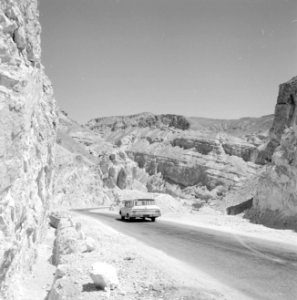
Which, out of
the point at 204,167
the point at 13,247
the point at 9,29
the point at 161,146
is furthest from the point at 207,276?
the point at 161,146

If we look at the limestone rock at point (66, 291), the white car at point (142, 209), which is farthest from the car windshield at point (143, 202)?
the limestone rock at point (66, 291)

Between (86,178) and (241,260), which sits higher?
(86,178)

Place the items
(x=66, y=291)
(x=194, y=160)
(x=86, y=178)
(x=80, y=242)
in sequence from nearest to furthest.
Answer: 1. (x=66, y=291)
2. (x=80, y=242)
3. (x=86, y=178)
4. (x=194, y=160)

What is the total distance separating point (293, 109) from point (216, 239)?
77910mm

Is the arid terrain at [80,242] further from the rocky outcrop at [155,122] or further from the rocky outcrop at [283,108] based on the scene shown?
the rocky outcrop at [155,122]

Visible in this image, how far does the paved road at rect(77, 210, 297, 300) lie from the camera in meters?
8.27

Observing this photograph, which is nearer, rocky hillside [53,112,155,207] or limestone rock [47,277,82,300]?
limestone rock [47,277,82,300]

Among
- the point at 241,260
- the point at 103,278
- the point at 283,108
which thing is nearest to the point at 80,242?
the point at 241,260

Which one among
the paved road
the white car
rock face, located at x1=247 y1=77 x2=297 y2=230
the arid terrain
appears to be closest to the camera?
the arid terrain

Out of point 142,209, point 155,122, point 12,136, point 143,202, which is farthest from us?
point 155,122

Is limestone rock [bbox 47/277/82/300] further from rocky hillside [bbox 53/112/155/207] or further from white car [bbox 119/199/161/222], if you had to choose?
rocky hillside [bbox 53/112/155/207]

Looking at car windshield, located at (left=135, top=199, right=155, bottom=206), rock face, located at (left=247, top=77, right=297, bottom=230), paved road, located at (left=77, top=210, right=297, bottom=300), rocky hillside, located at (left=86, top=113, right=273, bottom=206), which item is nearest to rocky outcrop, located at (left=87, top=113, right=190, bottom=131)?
rocky hillside, located at (left=86, top=113, right=273, bottom=206)

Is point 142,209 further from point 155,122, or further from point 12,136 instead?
point 155,122

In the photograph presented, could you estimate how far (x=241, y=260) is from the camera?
11.4 metres
